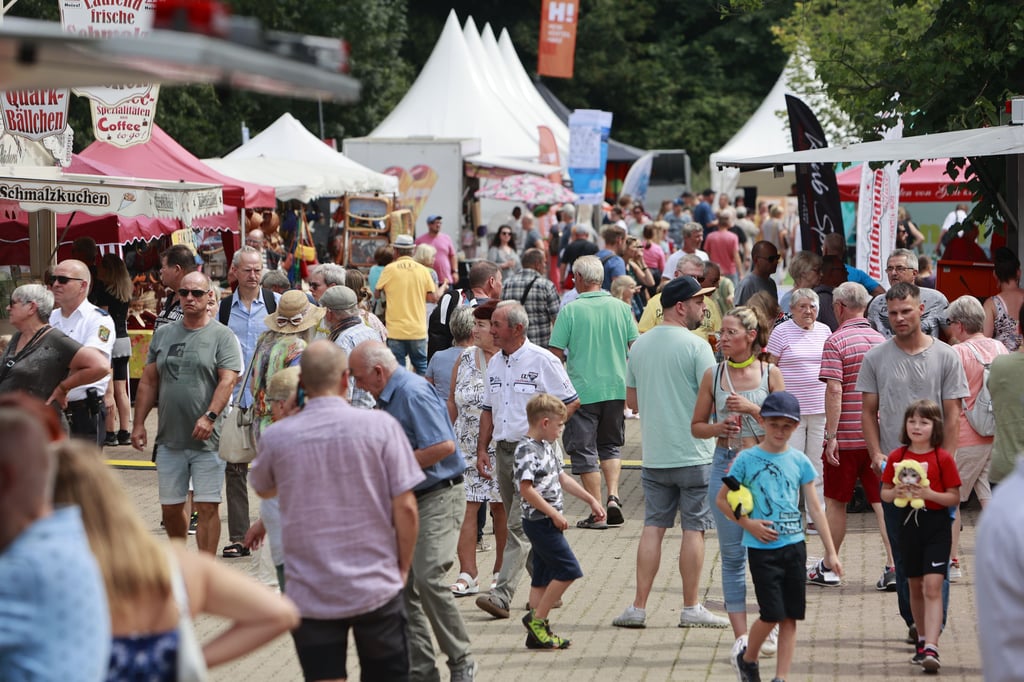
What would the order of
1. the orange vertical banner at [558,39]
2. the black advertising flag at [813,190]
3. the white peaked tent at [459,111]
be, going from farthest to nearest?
the orange vertical banner at [558,39]
the white peaked tent at [459,111]
the black advertising flag at [813,190]

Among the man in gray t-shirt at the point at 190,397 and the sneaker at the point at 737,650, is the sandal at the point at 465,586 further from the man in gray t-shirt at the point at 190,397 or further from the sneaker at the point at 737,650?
the sneaker at the point at 737,650

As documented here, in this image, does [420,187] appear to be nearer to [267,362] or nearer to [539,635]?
[267,362]

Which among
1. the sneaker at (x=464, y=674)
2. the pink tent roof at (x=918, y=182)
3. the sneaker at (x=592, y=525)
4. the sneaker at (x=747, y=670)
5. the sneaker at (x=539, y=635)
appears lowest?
the sneaker at (x=592, y=525)

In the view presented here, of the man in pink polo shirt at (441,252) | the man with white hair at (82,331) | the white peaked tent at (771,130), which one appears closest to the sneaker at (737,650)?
the man with white hair at (82,331)

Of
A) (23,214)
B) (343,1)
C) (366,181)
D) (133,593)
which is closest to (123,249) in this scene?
(23,214)

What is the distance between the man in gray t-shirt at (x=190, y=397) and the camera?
27.9ft

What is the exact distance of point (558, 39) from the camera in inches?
1676

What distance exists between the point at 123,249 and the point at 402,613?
13415mm

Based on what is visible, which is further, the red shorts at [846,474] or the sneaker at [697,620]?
the red shorts at [846,474]

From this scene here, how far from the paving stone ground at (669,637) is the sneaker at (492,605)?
0.22 feet

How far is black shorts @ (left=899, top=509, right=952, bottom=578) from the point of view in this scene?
272 inches

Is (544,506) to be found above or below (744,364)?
below

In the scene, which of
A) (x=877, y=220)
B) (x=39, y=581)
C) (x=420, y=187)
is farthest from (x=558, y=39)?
(x=39, y=581)

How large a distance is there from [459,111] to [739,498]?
93.9ft
